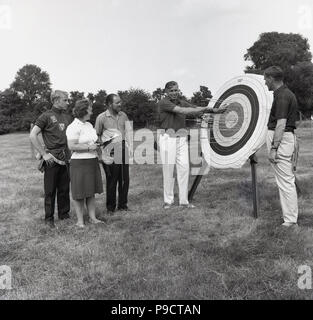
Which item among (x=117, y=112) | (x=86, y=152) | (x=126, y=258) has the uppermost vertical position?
(x=117, y=112)

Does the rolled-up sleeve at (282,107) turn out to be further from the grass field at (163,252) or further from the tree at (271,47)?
the tree at (271,47)

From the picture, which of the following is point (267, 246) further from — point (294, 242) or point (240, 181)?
point (240, 181)

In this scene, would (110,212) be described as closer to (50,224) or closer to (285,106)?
(50,224)

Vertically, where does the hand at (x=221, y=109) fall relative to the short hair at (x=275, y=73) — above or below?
below

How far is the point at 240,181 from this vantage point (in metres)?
8.61

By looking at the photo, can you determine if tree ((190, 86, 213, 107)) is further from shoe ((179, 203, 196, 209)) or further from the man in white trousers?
shoe ((179, 203, 196, 209))

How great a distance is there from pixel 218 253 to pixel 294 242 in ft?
2.97

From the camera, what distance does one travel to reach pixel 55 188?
5.85 metres

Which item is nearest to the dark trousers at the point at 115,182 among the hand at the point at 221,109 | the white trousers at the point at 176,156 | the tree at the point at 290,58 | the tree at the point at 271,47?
the white trousers at the point at 176,156

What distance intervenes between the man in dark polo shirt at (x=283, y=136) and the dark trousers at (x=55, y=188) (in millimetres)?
2975

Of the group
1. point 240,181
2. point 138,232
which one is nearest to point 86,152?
point 138,232

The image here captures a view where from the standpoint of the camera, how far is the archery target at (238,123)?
5449mm

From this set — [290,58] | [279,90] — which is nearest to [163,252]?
[279,90]

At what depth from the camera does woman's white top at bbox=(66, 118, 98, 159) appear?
5316mm
